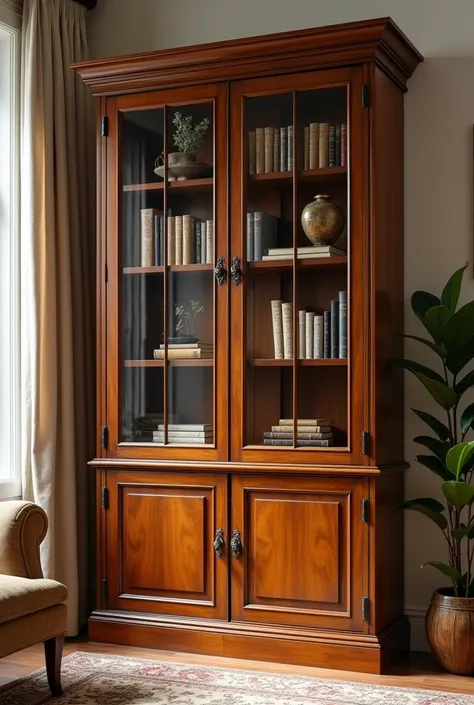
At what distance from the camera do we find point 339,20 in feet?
13.1

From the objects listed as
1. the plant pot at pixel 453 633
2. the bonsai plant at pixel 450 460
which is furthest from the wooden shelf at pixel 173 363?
the plant pot at pixel 453 633

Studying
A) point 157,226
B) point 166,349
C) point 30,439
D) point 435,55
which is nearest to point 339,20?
point 435,55

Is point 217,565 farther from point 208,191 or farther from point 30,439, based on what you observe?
point 208,191

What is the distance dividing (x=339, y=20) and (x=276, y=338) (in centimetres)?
139

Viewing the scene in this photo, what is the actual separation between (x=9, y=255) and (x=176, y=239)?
76 cm

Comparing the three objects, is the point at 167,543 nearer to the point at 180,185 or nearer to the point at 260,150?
the point at 180,185

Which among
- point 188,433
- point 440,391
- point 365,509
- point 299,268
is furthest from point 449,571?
point 299,268

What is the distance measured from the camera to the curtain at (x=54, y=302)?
3.99m

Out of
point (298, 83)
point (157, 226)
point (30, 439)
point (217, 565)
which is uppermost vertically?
point (298, 83)

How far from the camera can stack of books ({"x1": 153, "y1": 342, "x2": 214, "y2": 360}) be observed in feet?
12.5

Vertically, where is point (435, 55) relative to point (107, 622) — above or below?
above

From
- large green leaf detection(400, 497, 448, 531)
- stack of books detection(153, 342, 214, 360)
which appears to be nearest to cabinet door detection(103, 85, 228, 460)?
stack of books detection(153, 342, 214, 360)

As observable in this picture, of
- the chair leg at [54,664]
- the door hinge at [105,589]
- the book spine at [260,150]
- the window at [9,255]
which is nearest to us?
the chair leg at [54,664]

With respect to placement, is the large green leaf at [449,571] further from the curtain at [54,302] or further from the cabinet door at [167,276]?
the curtain at [54,302]
